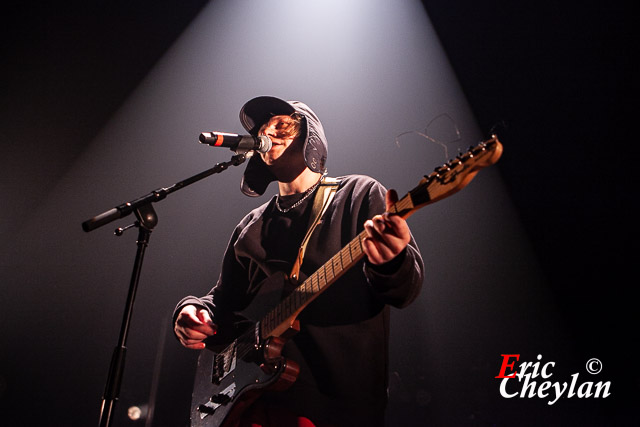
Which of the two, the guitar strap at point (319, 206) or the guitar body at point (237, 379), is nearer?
the guitar body at point (237, 379)

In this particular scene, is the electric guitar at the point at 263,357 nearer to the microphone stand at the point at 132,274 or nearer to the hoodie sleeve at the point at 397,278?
the hoodie sleeve at the point at 397,278

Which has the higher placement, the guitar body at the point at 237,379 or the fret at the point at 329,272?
the fret at the point at 329,272

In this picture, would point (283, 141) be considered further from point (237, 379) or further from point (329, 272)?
point (237, 379)

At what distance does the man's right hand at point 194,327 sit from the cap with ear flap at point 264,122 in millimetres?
764

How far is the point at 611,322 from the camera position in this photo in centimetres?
238

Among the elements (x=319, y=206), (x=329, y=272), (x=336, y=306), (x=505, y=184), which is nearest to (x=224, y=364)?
(x=336, y=306)

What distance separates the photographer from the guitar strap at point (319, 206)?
1.96 m

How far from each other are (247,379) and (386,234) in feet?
2.73

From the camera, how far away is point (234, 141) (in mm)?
1890

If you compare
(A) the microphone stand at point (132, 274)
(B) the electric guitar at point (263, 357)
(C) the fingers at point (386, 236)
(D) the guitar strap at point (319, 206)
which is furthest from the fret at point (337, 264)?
(A) the microphone stand at point (132, 274)

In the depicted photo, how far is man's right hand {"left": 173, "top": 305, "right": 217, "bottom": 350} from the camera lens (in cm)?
208

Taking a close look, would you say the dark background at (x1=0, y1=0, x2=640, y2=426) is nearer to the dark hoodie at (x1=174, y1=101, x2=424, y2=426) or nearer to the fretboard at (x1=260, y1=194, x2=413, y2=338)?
the dark hoodie at (x1=174, y1=101, x2=424, y2=426)

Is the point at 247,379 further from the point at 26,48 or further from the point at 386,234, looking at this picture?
the point at 26,48

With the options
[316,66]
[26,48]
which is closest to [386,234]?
[316,66]
